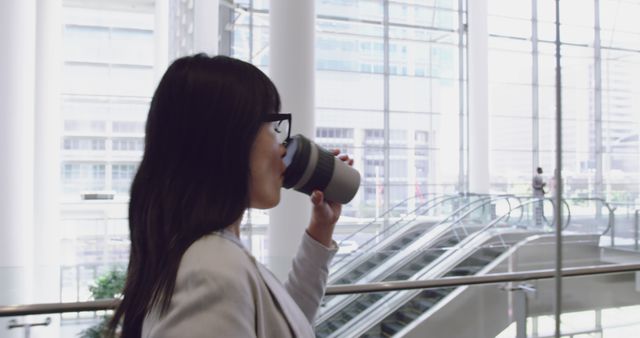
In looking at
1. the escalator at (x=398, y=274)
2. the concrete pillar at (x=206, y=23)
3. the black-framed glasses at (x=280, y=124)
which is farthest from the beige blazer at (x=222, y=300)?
the concrete pillar at (x=206, y=23)

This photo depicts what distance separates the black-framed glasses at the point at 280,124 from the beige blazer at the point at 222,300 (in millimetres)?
203

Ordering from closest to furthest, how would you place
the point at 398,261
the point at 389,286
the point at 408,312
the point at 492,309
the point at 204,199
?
1. the point at 204,199
2. the point at 389,286
3. the point at 492,309
4. the point at 408,312
5. the point at 398,261

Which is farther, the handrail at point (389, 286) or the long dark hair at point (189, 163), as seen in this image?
the handrail at point (389, 286)

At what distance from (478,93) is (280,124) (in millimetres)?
14339

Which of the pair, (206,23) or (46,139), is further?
(206,23)

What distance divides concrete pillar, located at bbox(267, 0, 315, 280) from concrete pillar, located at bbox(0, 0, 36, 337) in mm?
3092

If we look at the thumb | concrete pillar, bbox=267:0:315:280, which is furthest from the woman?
concrete pillar, bbox=267:0:315:280

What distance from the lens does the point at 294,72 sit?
5.79 metres

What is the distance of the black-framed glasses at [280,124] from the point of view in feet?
3.13

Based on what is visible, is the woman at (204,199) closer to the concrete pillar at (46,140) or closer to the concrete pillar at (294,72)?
the concrete pillar at (294,72)

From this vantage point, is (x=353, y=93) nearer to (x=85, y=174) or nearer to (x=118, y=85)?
(x=118, y=85)

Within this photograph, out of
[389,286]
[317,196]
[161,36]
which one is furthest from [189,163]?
[161,36]

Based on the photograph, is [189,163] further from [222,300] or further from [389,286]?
[389,286]

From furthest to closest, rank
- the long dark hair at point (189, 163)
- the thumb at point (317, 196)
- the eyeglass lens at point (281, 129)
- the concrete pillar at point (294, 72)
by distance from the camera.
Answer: the concrete pillar at point (294, 72) < the thumb at point (317, 196) < the eyeglass lens at point (281, 129) < the long dark hair at point (189, 163)
